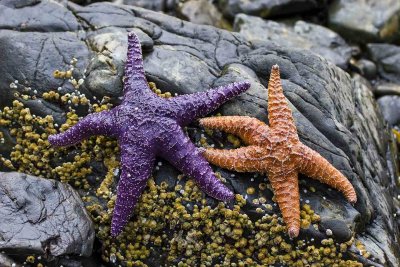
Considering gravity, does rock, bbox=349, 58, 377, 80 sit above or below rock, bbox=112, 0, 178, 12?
above

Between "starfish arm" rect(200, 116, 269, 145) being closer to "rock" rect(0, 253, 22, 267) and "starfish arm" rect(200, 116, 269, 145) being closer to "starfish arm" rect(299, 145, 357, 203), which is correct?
"starfish arm" rect(299, 145, 357, 203)

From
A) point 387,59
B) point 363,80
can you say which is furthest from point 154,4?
point 387,59

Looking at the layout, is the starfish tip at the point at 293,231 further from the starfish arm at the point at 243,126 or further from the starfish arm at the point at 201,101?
the starfish arm at the point at 201,101

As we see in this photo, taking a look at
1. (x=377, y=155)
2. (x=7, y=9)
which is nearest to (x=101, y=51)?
(x=7, y=9)

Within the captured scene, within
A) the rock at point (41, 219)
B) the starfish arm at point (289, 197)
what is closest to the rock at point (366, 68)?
the starfish arm at point (289, 197)

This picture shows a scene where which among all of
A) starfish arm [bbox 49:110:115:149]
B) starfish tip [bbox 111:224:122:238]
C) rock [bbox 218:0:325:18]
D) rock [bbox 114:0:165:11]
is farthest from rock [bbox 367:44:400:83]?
starfish tip [bbox 111:224:122:238]

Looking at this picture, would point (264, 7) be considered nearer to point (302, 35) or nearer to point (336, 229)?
point (302, 35)
